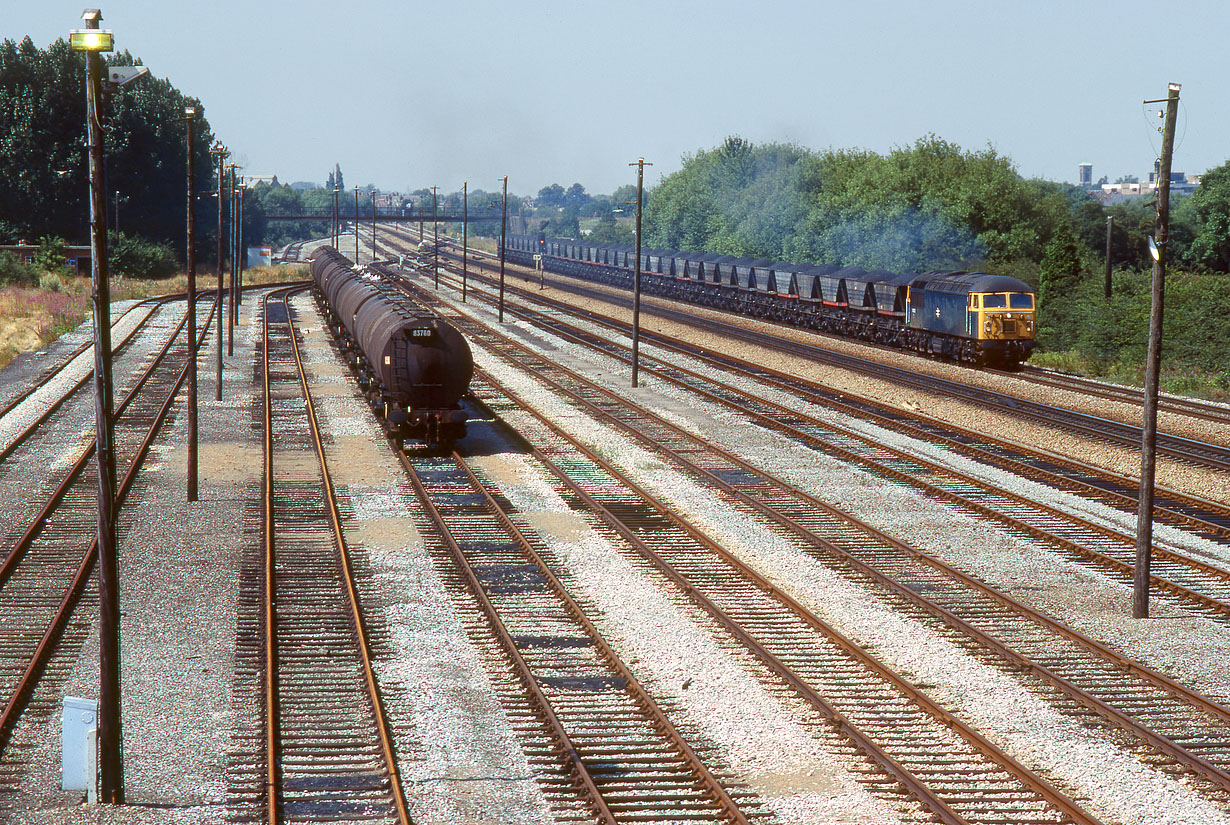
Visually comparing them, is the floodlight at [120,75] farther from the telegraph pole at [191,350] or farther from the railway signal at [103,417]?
the telegraph pole at [191,350]

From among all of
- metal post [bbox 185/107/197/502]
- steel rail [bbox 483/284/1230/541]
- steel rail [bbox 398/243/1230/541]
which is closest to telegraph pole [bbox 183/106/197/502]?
metal post [bbox 185/107/197/502]

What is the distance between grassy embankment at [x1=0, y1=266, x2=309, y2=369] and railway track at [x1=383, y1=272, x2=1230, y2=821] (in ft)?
115

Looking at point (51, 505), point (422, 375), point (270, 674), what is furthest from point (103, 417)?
point (422, 375)

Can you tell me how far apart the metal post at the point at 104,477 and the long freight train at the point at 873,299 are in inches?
1504

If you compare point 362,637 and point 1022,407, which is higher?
point 1022,407

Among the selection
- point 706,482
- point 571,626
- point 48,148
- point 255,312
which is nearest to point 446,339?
point 706,482

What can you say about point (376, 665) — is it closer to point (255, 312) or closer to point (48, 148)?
point (255, 312)

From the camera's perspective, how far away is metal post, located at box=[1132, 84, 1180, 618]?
53.3 feet

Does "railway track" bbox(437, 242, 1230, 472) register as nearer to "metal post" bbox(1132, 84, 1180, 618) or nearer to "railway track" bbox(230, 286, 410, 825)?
"metal post" bbox(1132, 84, 1180, 618)

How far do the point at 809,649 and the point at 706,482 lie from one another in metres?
10.8

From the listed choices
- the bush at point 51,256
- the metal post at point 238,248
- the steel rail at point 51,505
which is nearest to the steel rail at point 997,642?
the steel rail at point 51,505

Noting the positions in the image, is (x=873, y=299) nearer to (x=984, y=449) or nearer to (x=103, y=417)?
(x=984, y=449)

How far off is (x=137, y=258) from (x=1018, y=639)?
278ft

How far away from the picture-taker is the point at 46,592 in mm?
17562
